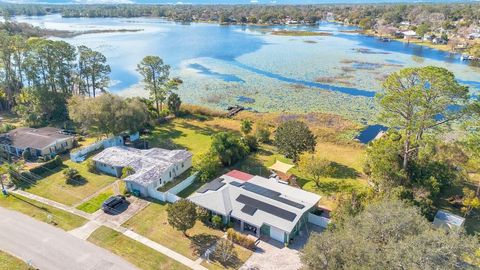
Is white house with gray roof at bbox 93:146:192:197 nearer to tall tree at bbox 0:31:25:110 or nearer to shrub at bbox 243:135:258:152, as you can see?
shrub at bbox 243:135:258:152

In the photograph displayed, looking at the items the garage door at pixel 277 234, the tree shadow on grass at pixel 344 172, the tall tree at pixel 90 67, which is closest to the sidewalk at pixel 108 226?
the garage door at pixel 277 234

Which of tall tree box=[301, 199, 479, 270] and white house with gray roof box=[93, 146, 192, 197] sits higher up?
tall tree box=[301, 199, 479, 270]

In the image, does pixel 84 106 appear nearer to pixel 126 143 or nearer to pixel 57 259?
pixel 126 143

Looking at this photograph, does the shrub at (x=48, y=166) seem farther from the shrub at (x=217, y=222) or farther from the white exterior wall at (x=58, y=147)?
the shrub at (x=217, y=222)

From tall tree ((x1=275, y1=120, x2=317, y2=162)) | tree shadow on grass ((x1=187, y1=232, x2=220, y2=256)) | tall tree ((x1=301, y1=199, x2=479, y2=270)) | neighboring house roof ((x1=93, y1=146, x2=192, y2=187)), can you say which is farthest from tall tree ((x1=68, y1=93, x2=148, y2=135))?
tall tree ((x1=301, y1=199, x2=479, y2=270))

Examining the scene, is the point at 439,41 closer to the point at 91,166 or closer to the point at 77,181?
the point at 91,166

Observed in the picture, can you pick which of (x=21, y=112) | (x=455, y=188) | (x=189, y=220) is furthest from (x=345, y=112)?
(x=21, y=112)
